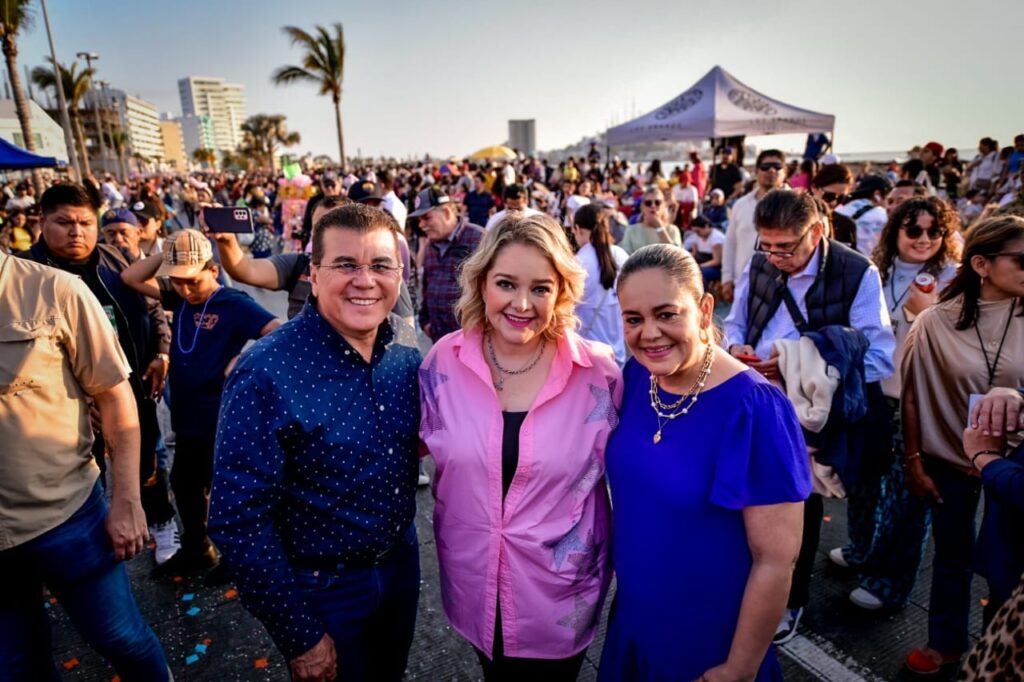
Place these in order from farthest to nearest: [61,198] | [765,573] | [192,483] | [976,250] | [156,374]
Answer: [156,374] < [192,483] < [61,198] < [976,250] < [765,573]

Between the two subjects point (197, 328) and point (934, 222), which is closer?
point (197, 328)

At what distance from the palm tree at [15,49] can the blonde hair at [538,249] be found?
67.2 ft

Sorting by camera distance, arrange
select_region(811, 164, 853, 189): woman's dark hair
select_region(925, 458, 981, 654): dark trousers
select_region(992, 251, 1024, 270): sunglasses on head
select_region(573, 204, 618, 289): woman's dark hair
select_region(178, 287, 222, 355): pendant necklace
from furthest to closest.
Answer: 1. select_region(811, 164, 853, 189): woman's dark hair
2. select_region(573, 204, 618, 289): woman's dark hair
3. select_region(178, 287, 222, 355): pendant necklace
4. select_region(925, 458, 981, 654): dark trousers
5. select_region(992, 251, 1024, 270): sunglasses on head

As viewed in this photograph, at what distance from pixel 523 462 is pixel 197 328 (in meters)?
2.36

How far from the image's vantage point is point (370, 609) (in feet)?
6.32

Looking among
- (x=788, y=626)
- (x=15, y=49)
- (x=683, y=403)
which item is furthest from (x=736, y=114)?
(x=15, y=49)

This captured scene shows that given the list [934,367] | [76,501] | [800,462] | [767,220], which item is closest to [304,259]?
Result: [76,501]

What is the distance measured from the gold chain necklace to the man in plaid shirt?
3.19 metres

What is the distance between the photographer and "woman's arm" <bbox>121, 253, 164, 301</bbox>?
137 inches

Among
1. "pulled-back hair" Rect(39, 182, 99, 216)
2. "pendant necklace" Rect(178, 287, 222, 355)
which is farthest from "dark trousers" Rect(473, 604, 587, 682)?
"pulled-back hair" Rect(39, 182, 99, 216)

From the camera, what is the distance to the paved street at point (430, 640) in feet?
9.18

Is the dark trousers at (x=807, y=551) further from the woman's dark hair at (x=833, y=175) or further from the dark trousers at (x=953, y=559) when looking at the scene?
the woman's dark hair at (x=833, y=175)

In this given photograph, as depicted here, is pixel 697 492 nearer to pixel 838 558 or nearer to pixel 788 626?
pixel 788 626

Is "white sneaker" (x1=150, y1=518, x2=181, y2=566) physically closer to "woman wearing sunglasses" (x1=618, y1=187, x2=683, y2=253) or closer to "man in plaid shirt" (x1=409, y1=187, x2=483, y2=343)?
"man in plaid shirt" (x1=409, y1=187, x2=483, y2=343)
